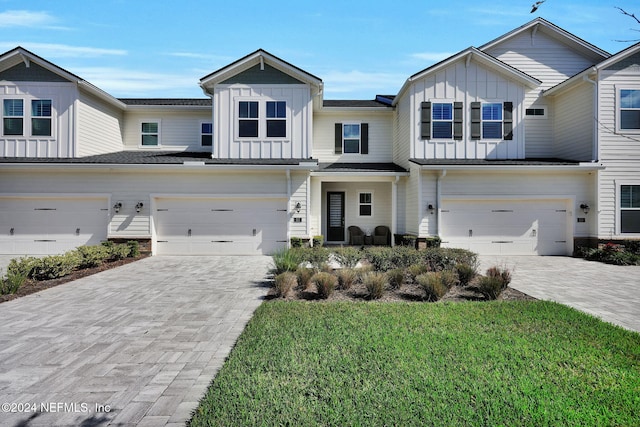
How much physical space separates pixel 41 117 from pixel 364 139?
12.9m

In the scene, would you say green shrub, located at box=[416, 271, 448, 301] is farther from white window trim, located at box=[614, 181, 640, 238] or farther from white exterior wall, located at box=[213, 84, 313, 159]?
white window trim, located at box=[614, 181, 640, 238]

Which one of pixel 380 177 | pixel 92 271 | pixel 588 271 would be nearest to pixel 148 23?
pixel 92 271

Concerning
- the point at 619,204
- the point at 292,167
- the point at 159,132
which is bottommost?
the point at 619,204

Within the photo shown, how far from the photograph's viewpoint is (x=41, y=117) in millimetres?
13281

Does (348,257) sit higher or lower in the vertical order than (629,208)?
lower

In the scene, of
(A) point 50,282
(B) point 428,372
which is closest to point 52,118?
(A) point 50,282

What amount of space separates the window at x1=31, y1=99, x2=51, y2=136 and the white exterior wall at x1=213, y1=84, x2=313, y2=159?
6243 millimetres

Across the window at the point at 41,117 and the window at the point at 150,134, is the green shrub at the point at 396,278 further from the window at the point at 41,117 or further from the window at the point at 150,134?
the window at the point at 41,117

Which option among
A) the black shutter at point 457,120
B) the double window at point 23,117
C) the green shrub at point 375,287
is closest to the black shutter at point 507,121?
the black shutter at point 457,120

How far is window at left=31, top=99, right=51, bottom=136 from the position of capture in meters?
13.3

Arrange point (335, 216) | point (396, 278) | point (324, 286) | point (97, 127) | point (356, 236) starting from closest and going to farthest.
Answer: point (324, 286), point (396, 278), point (97, 127), point (356, 236), point (335, 216)

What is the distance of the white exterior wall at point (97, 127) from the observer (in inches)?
535

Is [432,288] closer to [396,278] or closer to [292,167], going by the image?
[396,278]

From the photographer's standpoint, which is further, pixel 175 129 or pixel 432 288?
pixel 175 129
